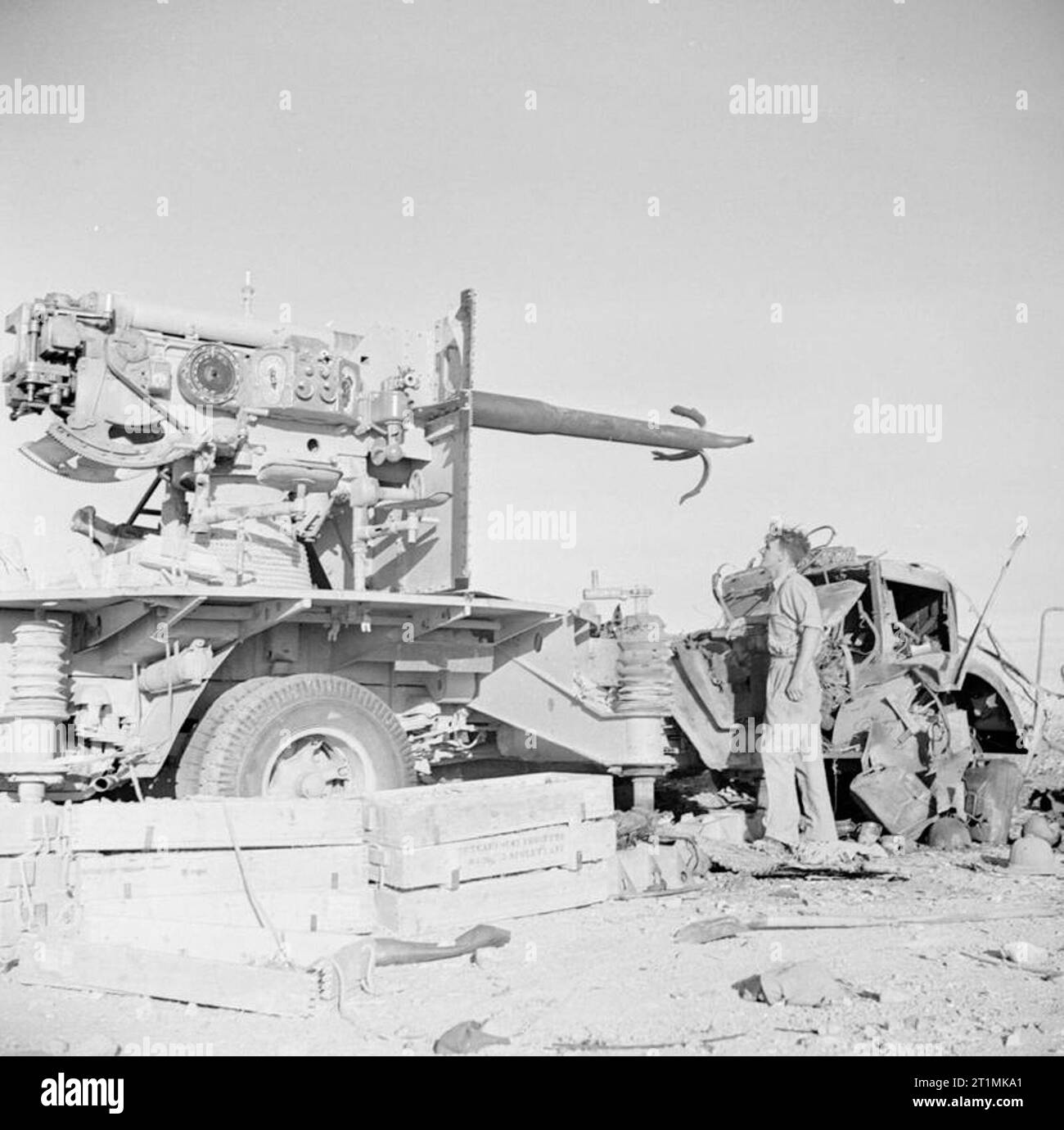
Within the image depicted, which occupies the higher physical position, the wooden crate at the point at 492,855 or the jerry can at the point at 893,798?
the wooden crate at the point at 492,855

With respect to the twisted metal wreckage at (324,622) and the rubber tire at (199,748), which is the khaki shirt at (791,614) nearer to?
the twisted metal wreckage at (324,622)

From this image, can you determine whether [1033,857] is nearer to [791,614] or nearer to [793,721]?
[793,721]

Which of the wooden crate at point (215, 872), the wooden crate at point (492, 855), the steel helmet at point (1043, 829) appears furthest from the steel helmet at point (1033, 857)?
the wooden crate at point (215, 872)

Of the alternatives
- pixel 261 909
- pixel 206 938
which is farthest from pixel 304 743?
pixel 206 938

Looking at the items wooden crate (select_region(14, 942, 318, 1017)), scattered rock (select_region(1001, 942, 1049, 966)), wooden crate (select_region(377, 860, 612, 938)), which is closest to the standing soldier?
wooden crate (select_region(377, 860, 612, 938))

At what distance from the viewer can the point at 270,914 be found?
597cm

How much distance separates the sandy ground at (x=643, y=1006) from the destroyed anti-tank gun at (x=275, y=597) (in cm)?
208

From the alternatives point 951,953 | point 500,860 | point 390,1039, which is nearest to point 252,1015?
point 390,1039

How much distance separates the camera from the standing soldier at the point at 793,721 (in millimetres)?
8711

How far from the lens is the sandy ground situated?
14.0 ft

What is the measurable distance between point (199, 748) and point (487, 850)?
74.5 inches

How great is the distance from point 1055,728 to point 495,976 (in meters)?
14.8
